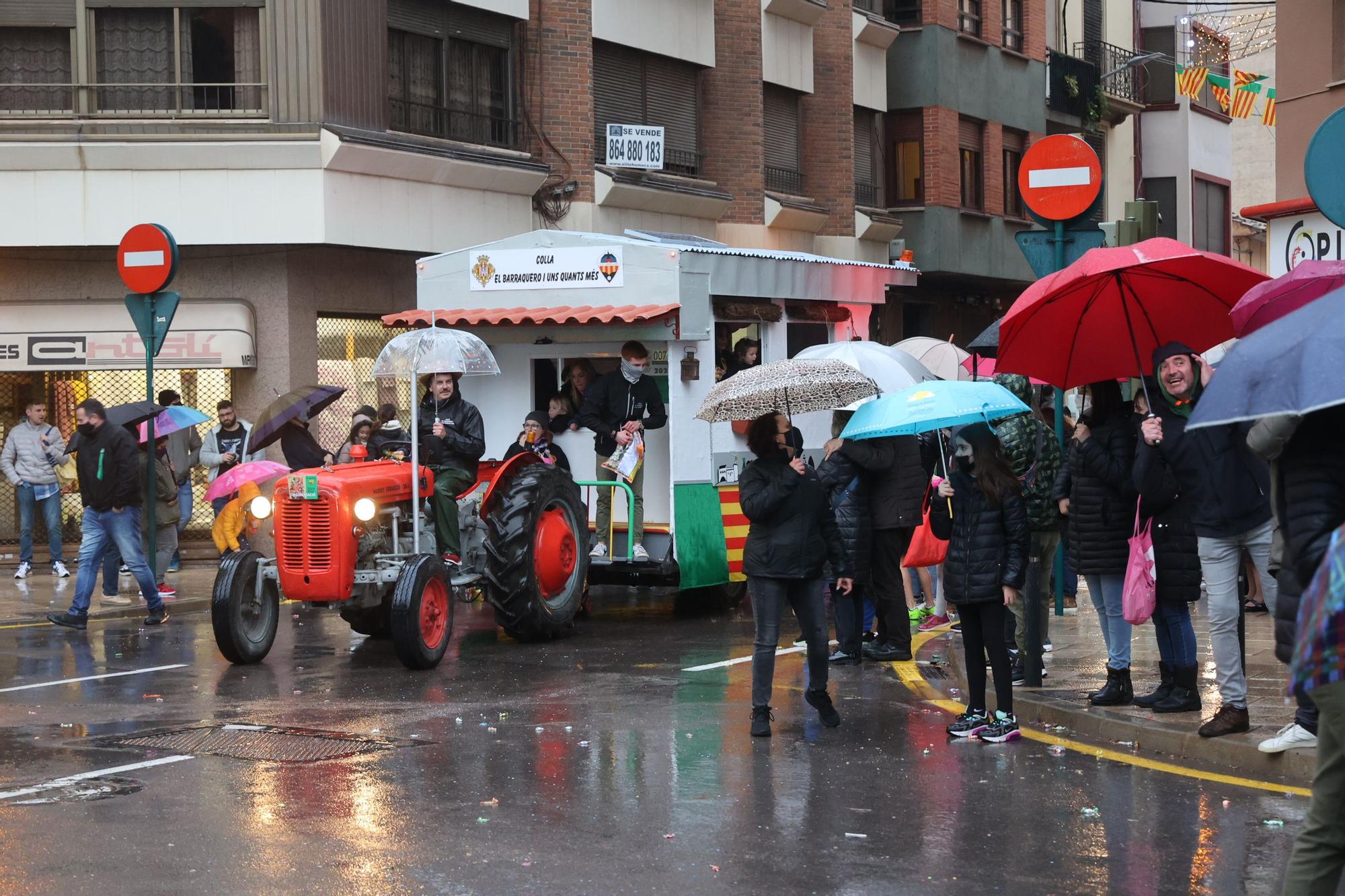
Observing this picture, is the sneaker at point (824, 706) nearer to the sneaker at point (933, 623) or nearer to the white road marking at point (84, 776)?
the white road marking at point (84, 776)

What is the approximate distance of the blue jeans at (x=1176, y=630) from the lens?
30.5 ft

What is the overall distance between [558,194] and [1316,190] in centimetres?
1704

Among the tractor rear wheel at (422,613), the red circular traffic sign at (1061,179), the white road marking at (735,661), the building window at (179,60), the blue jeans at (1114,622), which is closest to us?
the blue jeans at (1114,622)

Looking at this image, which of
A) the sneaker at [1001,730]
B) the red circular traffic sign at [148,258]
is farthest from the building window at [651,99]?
the sneaker at [1001,730]

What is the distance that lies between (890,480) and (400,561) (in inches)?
130

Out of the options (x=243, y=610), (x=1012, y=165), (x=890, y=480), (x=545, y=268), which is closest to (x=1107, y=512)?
(x=890, y=480)

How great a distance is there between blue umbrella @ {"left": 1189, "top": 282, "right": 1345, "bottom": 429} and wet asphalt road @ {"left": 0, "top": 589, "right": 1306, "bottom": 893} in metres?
1.76

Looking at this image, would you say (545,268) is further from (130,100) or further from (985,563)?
(130,100)

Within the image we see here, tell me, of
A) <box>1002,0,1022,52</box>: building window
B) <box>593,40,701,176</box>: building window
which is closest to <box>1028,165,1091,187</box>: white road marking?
<box>593,40,701,176</box>: building window

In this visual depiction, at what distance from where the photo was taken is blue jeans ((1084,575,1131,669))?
9602mm

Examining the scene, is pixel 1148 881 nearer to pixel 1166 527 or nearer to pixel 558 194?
pixel 1166 527

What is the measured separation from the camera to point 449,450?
1295cm

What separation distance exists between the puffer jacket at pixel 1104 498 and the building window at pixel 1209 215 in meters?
34.5

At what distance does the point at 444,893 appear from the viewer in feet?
20.2
